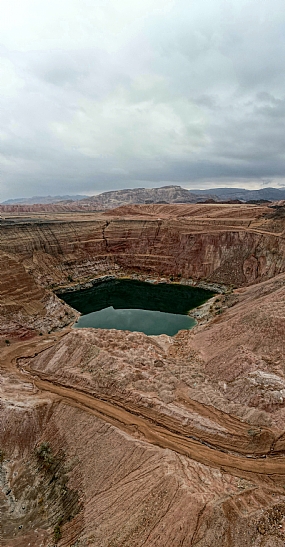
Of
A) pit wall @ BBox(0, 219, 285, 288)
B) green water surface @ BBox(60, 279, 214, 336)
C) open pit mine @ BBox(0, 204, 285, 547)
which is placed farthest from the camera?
pit wall @ BBox(0, 219, 285, 288)

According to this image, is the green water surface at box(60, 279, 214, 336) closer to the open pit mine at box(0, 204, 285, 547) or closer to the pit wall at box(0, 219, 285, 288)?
the pit wall at box(0, 219, 285, 288)

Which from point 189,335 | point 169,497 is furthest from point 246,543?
point 189,335

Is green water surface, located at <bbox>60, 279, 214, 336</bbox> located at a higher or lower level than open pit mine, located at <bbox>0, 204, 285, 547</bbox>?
lower

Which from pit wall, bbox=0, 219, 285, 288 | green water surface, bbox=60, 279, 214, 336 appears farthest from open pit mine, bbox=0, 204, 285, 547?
pit wall, bbox=0, 219, 285, 288

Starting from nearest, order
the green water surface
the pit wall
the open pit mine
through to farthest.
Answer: the open pit mine
the green water surface
the pit wall

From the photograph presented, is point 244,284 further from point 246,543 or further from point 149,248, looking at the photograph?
point 246,543

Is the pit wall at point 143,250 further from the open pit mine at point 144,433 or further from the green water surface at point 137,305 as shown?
the open pit mine at point 144,433

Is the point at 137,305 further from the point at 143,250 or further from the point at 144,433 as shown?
the point at 144,433
